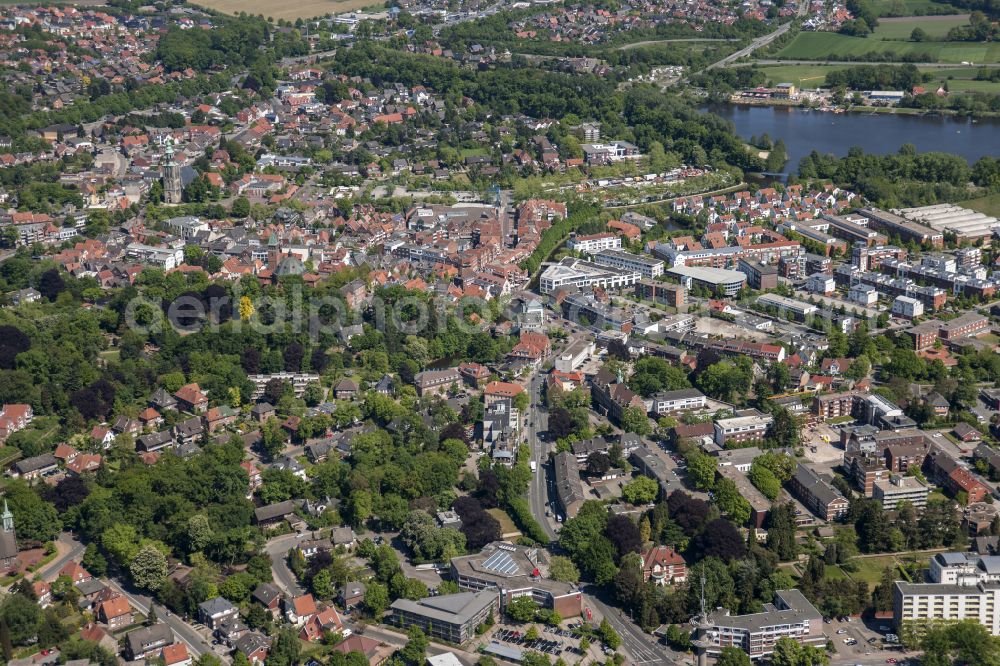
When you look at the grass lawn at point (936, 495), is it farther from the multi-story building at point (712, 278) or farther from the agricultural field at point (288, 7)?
the agricultural field at point (288, 7)

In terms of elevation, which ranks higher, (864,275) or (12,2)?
(12,2)

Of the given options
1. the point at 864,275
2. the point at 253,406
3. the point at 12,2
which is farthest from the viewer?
the point at 12,2

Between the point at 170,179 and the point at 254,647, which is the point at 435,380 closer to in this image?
the point at 254,647

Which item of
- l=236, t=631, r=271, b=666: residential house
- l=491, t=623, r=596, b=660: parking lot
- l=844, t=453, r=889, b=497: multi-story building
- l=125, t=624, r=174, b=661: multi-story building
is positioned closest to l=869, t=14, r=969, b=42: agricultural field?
l=844, t=453, r=889, b=497: multi-story building

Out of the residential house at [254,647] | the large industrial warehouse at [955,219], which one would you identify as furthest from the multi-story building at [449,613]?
the large industrial warehouse at [955,219]

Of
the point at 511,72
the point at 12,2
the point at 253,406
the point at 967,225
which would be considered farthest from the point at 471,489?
the point at 12,2

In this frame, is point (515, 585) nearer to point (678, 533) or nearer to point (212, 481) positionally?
point (678, 533)
